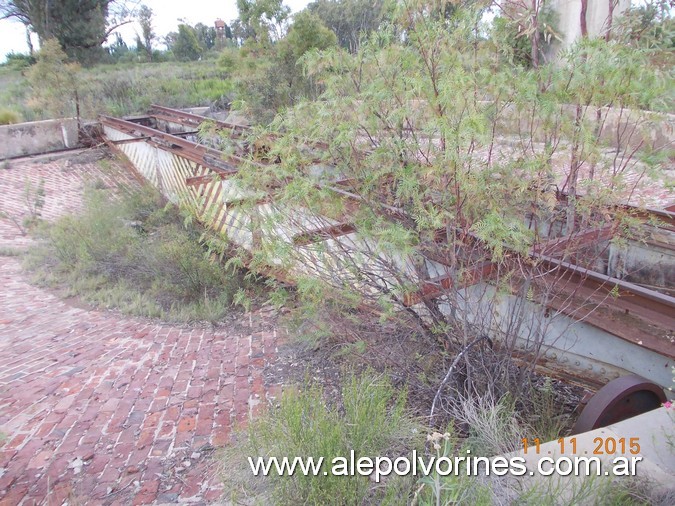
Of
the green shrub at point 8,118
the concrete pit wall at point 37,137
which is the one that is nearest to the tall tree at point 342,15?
the concrete pit wall at point 37,137

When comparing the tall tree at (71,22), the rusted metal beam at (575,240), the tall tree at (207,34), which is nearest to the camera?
the rusted metal beam at (575,240)

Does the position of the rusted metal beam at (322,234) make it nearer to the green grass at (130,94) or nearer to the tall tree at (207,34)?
the green grass at (130,94)

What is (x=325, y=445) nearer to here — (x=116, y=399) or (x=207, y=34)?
(x=116, y=399)

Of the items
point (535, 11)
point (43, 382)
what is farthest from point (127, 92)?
point (535, 11)

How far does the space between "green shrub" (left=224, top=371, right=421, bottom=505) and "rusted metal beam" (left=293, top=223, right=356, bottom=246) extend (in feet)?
3.45

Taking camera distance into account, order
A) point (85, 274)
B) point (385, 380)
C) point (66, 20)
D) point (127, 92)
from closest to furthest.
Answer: point (385, 380) < point (85, 274) < point (127, 92) < point (66, 20)

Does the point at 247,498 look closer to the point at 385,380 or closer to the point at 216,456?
the point at 216,456

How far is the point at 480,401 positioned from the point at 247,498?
143cm

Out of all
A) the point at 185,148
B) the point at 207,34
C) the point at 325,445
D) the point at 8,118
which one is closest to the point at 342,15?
the point at 8,118

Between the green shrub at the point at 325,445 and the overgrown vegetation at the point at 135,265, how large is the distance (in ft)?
8.16

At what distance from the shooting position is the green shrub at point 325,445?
2408mm

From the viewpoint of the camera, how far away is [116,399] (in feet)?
13.2

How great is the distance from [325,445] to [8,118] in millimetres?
16533

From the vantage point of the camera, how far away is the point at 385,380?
343cm
